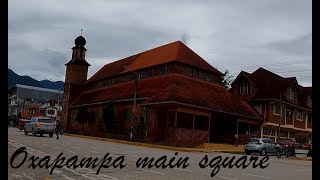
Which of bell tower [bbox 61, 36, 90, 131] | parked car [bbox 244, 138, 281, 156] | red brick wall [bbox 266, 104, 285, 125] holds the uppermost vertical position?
bell tower [bbox 61, 36, 90, 131]

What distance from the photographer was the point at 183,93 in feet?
133

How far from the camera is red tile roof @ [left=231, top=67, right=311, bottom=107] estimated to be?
5578 centimetres

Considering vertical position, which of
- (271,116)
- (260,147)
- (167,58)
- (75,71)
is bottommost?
(260,147)

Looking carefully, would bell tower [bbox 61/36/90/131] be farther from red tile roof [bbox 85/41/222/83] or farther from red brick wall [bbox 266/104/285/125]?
red brick wall [bbox 266/104/285/125]

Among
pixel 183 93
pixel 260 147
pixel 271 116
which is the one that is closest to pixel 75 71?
pixel 271 116

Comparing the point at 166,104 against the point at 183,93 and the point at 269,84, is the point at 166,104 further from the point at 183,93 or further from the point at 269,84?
the point at 269,84

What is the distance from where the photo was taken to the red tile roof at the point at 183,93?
4000 cm

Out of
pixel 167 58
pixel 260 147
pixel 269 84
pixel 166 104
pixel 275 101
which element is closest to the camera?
pixel 260 147

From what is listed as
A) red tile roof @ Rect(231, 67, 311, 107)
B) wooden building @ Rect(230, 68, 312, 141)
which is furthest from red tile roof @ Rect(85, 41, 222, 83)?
red tile roof @ Rect(231, 67, 311, 107)

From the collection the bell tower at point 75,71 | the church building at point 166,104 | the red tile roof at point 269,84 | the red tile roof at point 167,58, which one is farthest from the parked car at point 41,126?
the bell tower at point 75,71

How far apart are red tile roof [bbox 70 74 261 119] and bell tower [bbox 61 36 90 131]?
18.9 metres

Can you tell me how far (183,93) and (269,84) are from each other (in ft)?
71.7
